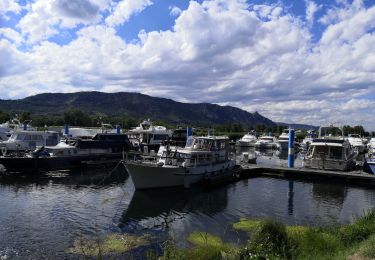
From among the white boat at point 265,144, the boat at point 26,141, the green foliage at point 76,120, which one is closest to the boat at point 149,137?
the boat at point 26,141

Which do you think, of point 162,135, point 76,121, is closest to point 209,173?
point 162,135

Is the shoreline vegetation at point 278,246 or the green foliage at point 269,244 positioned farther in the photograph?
the green foliage at point 269,244

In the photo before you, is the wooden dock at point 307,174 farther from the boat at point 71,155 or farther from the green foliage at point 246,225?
the green foliage at point 246,225

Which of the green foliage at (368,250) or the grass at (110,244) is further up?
the green foliage at (368,250)

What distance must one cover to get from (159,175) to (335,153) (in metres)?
19.6

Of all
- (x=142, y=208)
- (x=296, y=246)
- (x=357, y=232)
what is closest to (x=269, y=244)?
(x=296, y=246)

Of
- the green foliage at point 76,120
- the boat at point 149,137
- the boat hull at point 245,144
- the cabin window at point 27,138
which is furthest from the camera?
the green foliage at point 76,120

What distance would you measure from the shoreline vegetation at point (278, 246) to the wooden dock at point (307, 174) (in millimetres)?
18229

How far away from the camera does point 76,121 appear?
133m

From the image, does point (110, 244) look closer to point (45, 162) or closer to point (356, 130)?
point (45, 162)

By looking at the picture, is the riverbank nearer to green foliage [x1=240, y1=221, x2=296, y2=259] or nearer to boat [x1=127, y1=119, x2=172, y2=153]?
green foliage [x1=240, y1=221, x2=296, y2=259]

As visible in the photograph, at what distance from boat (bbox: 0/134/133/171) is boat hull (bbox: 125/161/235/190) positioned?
45.7 ft

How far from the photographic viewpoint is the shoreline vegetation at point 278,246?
11758 millimetres

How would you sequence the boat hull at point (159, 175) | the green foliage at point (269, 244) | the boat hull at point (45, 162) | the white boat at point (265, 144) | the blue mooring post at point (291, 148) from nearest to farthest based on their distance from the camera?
the green foliage at point (269, 244) < the boat hull at point (159, 175) < the boat hull at point (45, 162) < the blue mooring post at point (291, 148) < the white boat at point (265, 144)
